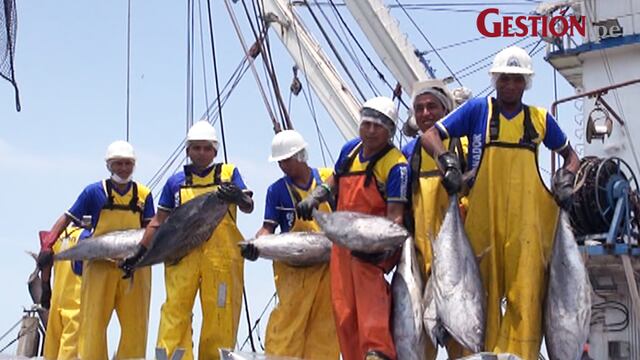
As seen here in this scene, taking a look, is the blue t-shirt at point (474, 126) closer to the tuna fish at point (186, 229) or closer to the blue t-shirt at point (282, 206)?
the blue t-shirt at point (282, 206)

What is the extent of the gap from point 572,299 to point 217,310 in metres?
2.75

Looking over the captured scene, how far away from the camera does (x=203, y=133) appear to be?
8344 millimetres

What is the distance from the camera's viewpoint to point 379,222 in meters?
6.88

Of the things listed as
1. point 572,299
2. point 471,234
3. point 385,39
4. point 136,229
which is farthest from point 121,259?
point 385,39

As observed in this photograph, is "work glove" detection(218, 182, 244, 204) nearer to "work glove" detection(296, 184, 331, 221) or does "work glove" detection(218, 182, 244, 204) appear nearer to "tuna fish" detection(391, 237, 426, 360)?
"work glove" detection(296, 184, 331, 221)

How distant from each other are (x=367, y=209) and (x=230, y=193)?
1211 millimetres

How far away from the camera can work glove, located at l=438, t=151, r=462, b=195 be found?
655 cm

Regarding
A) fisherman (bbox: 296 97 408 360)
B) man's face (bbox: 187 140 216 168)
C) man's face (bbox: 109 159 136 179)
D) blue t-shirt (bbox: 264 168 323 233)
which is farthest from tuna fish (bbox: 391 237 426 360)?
man's face (bbox: 109 159 136 179)

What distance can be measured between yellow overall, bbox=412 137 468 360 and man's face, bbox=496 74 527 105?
17.3 inches

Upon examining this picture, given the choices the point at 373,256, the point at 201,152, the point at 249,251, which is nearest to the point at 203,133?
the point at 201,152

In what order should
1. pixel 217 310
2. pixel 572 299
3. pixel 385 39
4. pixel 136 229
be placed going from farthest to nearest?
1. pixel 385 39
2. pixel 136 229
3. pixel 217 310
4. pixel 572 299

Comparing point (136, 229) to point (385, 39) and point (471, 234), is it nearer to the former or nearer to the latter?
point (471, 234)

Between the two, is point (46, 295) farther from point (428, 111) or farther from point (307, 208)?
point (428, 111)

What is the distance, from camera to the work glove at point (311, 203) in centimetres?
727
